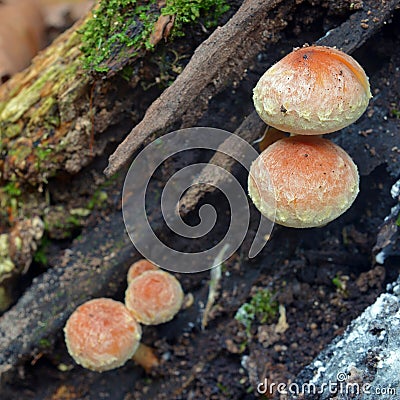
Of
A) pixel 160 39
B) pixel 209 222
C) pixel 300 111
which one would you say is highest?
pixel 160 39

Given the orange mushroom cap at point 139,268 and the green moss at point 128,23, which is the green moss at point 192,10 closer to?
the green moss at point 128,23

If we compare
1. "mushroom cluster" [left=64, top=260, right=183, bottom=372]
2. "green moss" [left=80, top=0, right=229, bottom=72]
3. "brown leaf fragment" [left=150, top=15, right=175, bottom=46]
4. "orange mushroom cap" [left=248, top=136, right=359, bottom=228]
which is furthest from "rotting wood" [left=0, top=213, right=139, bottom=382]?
"orange mushroom cap" [left=248, top=136, right=359, bottom=228]

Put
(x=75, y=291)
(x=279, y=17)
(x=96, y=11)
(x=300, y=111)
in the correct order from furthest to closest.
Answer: (x=75, y=291)
(x=96, y=11)
(x=279, y=17)
(x=300, y=111)

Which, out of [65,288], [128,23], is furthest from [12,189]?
[128,23]

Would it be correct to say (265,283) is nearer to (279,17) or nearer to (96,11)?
(279,17)

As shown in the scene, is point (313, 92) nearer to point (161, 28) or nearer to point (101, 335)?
point (161, 28)

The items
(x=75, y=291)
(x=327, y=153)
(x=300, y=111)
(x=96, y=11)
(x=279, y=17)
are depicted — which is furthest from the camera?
(x=75, y=291)

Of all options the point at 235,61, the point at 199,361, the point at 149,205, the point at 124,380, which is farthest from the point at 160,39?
the point at 124,380
